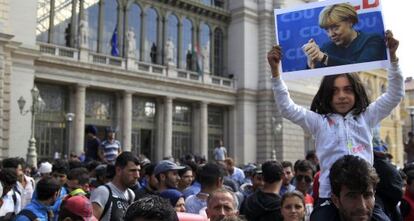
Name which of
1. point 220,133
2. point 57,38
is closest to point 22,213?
point 57,38

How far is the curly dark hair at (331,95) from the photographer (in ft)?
12.6

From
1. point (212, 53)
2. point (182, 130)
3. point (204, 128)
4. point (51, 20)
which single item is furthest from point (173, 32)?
point (51, 20)

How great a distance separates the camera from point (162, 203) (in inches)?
94.9

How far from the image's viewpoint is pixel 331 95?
387 centimetres

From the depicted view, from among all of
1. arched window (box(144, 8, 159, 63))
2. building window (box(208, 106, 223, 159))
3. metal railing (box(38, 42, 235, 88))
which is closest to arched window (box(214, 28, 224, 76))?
metal railing (box(38, 42, 235, 88))

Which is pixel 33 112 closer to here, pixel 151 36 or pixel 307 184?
pixel 151 36

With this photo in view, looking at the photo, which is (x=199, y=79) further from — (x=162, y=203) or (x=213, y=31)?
(x=162, y=203)

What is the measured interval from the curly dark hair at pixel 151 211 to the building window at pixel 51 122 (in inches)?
1013

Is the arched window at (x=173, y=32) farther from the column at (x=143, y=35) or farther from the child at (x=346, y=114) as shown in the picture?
the child at (x=346, y=114)

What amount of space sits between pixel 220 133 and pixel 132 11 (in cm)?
1096

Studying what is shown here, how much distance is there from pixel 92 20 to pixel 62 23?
2.01 meters

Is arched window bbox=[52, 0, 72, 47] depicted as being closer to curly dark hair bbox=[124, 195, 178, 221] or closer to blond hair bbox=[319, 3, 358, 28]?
blond hair bbox=[319, 3, 358, 28]

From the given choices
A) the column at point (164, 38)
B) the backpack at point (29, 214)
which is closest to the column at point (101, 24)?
the column at point (164, 38)

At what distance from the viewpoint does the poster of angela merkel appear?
13.5 ft
